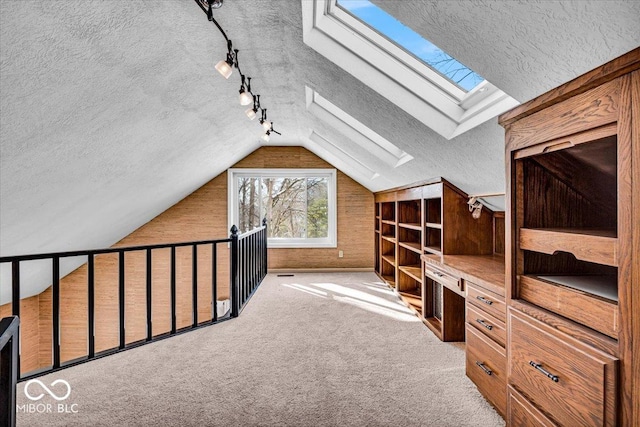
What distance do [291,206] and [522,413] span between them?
5.19 meters

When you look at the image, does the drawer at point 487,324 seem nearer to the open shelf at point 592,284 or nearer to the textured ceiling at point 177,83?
the open shelf at point 592,284

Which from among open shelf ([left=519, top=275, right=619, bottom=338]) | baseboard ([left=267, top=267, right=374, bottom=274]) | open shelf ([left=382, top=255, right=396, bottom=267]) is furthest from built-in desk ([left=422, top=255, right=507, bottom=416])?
baseboard ([left=267, top=267, right=374, bottom=274])

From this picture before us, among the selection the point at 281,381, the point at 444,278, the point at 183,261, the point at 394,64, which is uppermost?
the point at 394,64

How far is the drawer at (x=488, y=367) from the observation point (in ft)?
5.76

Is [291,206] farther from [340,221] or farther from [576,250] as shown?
[576,250]

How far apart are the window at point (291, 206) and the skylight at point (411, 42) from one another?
413 centimetres

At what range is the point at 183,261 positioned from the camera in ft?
19.4

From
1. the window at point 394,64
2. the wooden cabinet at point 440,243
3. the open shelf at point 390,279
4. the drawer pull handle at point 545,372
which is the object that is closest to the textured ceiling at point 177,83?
the window at point 394,64

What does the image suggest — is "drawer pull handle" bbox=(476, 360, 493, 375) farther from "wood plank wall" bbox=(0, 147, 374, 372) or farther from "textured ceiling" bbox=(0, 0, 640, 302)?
"wood plank wall" bbox=(0, 147, 374, 372)

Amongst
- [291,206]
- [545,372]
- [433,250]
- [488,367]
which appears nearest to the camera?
[545,372]

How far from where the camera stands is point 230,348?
264cm

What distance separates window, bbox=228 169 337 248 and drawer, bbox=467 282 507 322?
13.4ft

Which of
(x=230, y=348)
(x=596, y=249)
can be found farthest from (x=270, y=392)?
(x=596, y=249)

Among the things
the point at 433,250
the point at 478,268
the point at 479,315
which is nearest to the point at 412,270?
the point at 433,250
